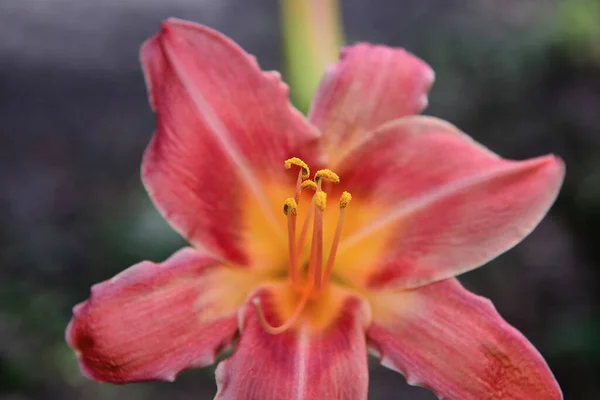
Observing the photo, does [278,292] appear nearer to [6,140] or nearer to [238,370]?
[238,370]

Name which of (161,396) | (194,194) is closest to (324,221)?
(194,194)

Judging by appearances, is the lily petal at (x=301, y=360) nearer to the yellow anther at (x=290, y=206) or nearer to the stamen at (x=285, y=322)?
the stamen at (x=285, y=322)

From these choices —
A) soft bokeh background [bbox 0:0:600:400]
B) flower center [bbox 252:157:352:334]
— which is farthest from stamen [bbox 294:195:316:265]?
soft bokeh background [bbox 0:0:600:400]

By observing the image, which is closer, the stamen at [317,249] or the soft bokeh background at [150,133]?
the stamen at [317,249]

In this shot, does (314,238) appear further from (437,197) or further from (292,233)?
(437,197)

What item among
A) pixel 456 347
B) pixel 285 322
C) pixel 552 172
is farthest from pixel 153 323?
pixel 552 172

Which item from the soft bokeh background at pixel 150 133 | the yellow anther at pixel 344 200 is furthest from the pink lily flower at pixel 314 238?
the soft bokeh background at pixel 150 133

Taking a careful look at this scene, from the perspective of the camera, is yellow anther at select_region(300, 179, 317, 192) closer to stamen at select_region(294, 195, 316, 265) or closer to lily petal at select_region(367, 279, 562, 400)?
stamen at select_region(294, 195, 316, 265)
